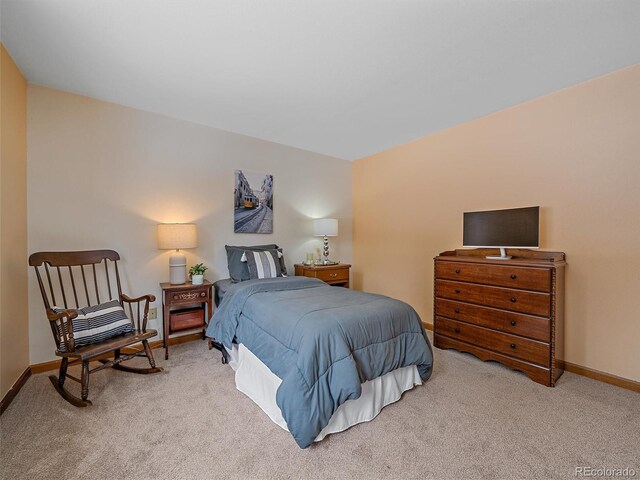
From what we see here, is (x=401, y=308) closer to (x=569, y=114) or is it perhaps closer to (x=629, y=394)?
(x=629, y=394)

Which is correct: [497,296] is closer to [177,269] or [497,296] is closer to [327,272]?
[327,272]

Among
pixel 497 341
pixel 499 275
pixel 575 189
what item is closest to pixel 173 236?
pixel 499 275

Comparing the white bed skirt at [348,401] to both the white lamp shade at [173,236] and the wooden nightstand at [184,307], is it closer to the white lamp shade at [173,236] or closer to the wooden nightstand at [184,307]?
the wooden nightstand at [184,307]

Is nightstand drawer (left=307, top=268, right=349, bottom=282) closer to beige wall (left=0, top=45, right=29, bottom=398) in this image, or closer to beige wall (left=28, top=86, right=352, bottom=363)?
beige wall (left=28, top=86, right=352, bottom=363)

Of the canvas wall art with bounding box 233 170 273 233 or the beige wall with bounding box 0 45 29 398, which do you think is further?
the canvas wall art with bounding box 233 170 273 233

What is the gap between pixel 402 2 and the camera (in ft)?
5.37

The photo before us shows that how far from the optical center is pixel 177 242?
2.91m

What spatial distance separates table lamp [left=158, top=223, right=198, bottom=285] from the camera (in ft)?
9.53

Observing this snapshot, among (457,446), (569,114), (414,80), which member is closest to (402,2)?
(414,80)

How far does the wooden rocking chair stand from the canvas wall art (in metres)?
1.39

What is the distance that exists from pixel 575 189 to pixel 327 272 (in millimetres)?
2728

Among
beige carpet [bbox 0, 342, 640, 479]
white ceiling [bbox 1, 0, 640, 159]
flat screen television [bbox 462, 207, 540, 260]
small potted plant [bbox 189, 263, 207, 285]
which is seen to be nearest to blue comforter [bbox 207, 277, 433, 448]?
beige carpet [bbox 0, 342, 640, 479]

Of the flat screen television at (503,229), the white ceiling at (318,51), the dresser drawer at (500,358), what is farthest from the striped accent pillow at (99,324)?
the flat screen television at (503,229)

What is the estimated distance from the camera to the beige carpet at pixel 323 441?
1.47 meters
